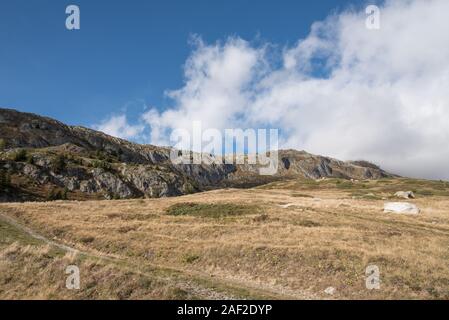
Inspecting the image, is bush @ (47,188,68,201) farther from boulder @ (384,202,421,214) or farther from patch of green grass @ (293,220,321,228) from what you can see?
Result: boulder @ (384,202,421,214)

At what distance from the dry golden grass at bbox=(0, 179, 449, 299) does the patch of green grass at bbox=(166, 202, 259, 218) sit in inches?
67.9

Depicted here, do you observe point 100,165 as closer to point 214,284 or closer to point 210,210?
point 210,210

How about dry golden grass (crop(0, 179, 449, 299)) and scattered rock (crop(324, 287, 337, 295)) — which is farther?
scattered rock (crop(324, 287, 337, 295))

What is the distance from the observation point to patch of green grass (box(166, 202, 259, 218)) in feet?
168

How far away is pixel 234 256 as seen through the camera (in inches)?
1129

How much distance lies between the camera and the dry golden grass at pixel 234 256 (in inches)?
772

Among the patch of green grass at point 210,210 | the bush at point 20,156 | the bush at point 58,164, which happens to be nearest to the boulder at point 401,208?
the patch of green grass at point 210,210

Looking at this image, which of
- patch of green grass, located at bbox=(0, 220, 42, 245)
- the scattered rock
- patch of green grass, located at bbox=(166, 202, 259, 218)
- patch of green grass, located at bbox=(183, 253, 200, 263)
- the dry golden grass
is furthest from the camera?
patch of green grass, located at bbox=(166, 202, 259, 218)

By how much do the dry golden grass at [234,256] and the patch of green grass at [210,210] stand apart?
1.73m

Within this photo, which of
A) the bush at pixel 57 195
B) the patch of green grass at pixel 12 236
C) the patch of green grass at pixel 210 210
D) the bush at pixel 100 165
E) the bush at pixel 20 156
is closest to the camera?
the patch of green grass at pixel 12 236

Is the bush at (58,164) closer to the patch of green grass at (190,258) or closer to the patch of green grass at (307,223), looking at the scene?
the patch of green grass at (307,223)

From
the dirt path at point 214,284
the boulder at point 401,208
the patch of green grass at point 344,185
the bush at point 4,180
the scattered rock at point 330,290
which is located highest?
the bush at point 4,180

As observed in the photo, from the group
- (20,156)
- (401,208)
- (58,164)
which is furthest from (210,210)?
(20,156)

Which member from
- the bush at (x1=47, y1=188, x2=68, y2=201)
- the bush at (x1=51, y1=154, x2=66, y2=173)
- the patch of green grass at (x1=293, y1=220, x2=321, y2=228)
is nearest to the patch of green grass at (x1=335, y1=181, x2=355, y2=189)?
the bush at (x1=47, y1=188, x2=68, y2=201)
